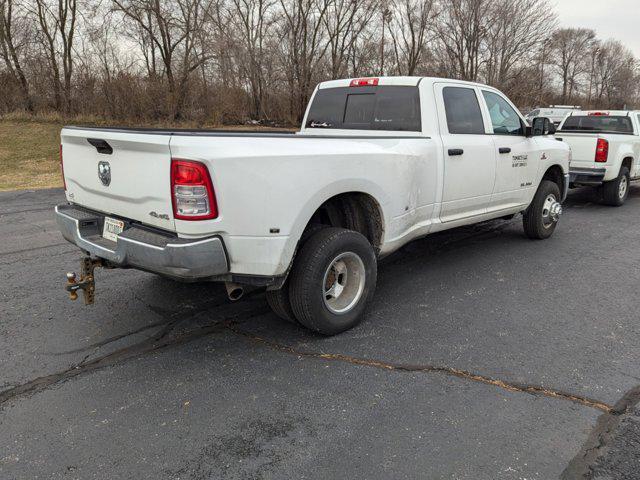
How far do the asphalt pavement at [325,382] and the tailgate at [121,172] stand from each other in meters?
1.01

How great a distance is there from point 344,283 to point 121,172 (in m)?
1.83

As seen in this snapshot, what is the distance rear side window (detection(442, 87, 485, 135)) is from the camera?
4.96 m

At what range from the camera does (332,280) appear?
391 centimetres

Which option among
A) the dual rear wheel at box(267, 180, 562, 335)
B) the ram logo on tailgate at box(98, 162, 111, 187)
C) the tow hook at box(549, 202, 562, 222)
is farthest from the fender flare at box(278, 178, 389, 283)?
the tow hook at box(549, 202, 562, 222)

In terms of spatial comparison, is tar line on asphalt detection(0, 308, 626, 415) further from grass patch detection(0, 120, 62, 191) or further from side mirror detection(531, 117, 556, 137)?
grass patch detection(0, 120, 62, 191)

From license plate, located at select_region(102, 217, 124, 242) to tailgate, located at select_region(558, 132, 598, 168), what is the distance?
342 inches

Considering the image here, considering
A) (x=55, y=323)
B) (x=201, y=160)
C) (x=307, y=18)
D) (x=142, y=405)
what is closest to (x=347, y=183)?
(x=201, y=160)

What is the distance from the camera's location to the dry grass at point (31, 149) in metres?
12.9

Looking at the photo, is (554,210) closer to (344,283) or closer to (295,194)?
(344,283)

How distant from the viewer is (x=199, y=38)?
86.2 feet

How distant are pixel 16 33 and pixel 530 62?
3475 cm

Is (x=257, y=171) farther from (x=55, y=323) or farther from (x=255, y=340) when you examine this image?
(x=55, y=323)

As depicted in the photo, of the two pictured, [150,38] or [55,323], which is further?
[150,38]

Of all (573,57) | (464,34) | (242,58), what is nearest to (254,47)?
(242,58)
